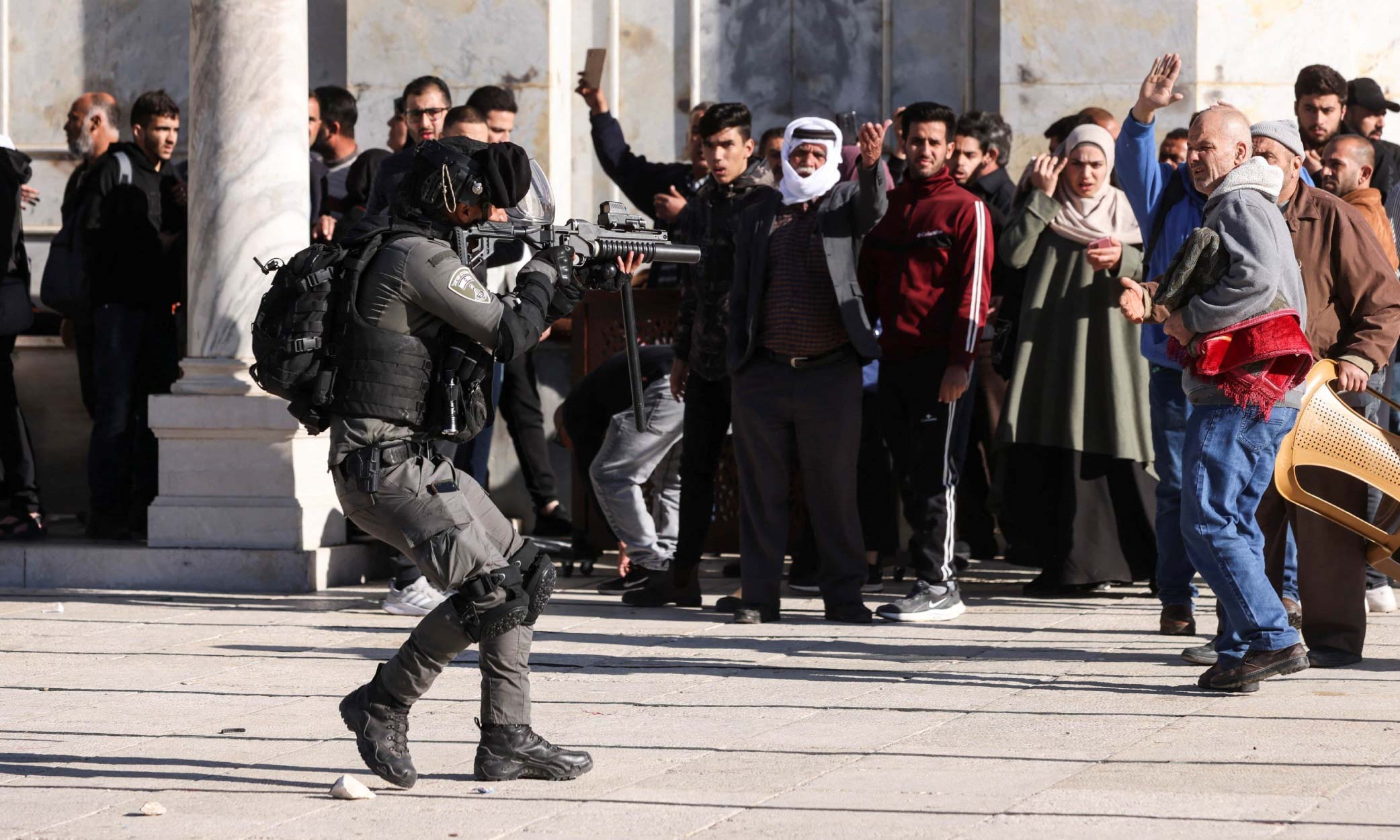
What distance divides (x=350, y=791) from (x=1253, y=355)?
10.1 ft

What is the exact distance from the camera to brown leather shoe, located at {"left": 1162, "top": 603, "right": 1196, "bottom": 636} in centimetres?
762

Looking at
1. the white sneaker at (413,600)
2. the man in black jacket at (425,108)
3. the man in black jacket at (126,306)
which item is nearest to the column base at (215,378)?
the man in black jacket at (126,306)

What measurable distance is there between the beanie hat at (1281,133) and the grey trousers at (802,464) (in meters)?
1.87

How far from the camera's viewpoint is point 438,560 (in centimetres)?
517

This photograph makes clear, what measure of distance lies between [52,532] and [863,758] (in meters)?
6.53

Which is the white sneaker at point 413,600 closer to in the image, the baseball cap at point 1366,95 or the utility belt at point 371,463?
the utility belt at point 371,463

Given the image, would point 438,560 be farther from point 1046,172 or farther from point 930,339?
point 1046,172

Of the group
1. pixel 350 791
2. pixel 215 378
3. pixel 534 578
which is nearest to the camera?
pixel 350 791

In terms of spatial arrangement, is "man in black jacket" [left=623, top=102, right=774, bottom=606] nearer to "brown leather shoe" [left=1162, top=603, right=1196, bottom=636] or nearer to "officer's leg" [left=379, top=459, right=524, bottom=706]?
"brown leather shoe" [left=1162, top=603, right=1196, bottom=636]

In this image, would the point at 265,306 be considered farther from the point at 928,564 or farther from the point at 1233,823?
the point at 928,564

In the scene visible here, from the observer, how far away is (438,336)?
17.3 ft

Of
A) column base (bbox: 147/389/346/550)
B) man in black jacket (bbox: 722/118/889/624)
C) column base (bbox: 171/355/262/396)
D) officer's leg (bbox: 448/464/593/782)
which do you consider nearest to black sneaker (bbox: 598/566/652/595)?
man in black jacket (bbox: 722/118/889/624)

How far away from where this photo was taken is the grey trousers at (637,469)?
29.7ft

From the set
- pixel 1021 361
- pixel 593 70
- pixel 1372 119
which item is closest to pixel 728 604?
pixel 1021 361
